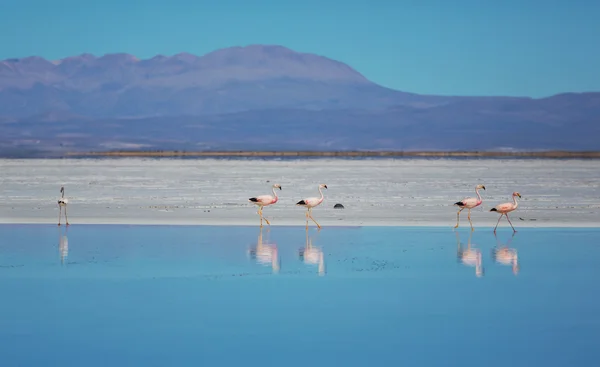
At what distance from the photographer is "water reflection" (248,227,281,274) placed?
1105 cm

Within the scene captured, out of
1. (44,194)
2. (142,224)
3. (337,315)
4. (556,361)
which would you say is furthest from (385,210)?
(556,361)

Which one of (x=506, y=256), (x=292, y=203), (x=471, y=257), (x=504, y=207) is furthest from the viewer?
(x=292, y=203)

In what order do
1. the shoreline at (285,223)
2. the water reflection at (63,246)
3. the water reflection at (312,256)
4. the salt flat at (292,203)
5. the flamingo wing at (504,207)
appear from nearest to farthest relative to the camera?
the water reflection at (312,256) < the water reflection at (63,246) < the flamingo wing at (504,207) < the shoreline at (285,223) < the salt flat at (292,203)

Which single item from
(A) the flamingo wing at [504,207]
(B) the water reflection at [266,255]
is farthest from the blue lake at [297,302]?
(A) the flamingo wing at [504,207]

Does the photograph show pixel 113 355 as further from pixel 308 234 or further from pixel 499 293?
pixel 308 234

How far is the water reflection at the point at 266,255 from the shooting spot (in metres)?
11.1

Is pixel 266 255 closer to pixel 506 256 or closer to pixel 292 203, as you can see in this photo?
pixel 506 256

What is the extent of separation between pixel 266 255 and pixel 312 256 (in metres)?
0.58

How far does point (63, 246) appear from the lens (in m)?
12.7

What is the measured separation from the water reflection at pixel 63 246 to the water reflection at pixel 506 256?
5.20m

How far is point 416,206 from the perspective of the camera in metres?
20.4

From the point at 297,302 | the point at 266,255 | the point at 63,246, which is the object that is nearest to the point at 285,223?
the point at 266,255

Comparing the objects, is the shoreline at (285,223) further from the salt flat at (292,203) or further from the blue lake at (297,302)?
the blue lake at (297,302)

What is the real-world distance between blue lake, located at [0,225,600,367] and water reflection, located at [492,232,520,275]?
2cm
